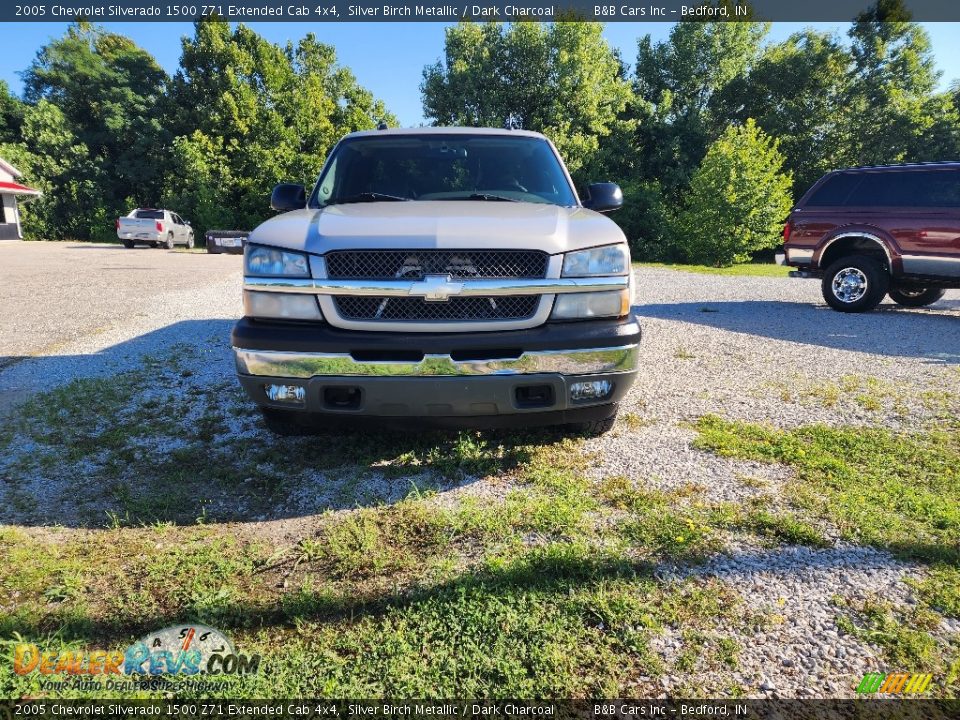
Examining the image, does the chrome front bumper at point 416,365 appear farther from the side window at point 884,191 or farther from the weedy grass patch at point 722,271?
the weedy grass patch at point 722,271

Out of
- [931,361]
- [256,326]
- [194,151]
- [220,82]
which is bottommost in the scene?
[931,361]

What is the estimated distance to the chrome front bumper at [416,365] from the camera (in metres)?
2.55

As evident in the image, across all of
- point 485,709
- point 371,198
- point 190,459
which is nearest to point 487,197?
point 371,198

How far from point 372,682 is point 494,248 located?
184 cm

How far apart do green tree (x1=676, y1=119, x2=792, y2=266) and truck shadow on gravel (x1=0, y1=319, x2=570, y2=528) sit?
25605 millimetres

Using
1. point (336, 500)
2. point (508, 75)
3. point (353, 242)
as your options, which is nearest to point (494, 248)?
point (353, 242)

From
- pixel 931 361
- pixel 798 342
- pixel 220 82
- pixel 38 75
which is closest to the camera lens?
pixel 931 361

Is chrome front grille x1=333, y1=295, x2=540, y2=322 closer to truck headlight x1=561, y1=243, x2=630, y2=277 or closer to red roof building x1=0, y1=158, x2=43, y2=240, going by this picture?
truck headlight x1=561, y1=243, x2=630, y2=277

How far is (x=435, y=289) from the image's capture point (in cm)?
260

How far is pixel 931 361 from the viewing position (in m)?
5.36

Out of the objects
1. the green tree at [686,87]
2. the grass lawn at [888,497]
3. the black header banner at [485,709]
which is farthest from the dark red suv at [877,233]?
the green tree at [686,87]

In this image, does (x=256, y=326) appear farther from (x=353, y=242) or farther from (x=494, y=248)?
(x=494, y=248)

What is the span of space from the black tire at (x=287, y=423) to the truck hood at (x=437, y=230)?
822 millimetres

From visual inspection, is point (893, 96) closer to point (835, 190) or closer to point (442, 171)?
point (835, 190)
